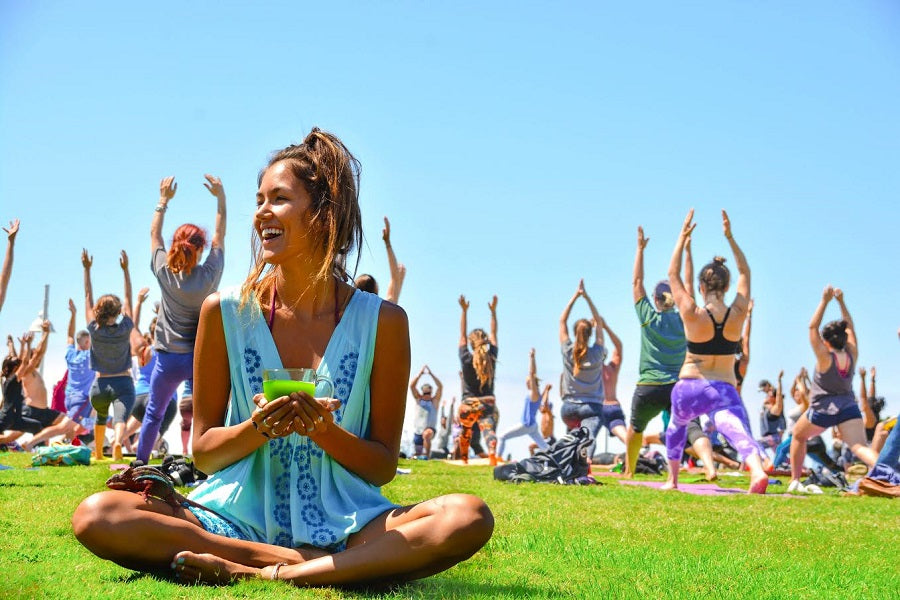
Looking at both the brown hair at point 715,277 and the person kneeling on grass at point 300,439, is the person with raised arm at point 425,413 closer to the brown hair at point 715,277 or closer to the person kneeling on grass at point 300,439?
the brown hair at point 715,277

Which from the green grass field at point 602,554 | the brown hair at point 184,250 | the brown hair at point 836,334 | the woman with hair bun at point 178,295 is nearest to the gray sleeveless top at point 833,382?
the brown hair at point 836,334

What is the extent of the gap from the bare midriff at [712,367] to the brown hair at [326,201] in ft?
23.3

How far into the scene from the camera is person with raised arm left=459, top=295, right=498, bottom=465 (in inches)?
628

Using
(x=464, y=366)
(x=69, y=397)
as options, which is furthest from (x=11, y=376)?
(x=464, y=366)

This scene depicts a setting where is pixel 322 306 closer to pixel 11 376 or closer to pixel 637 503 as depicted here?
pixel 637 503

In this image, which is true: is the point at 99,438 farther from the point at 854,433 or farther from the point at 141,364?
the point at 854,433

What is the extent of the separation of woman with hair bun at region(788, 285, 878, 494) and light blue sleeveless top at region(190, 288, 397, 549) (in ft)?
28.8

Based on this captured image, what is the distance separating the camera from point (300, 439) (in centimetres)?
382

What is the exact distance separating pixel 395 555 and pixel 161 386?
21.7 feet

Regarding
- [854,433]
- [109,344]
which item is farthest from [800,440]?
[109,344]

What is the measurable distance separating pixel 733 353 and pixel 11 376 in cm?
1064

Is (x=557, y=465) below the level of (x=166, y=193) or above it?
below

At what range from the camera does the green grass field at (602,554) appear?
3701 millimetres

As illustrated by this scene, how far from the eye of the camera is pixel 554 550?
196 inches
